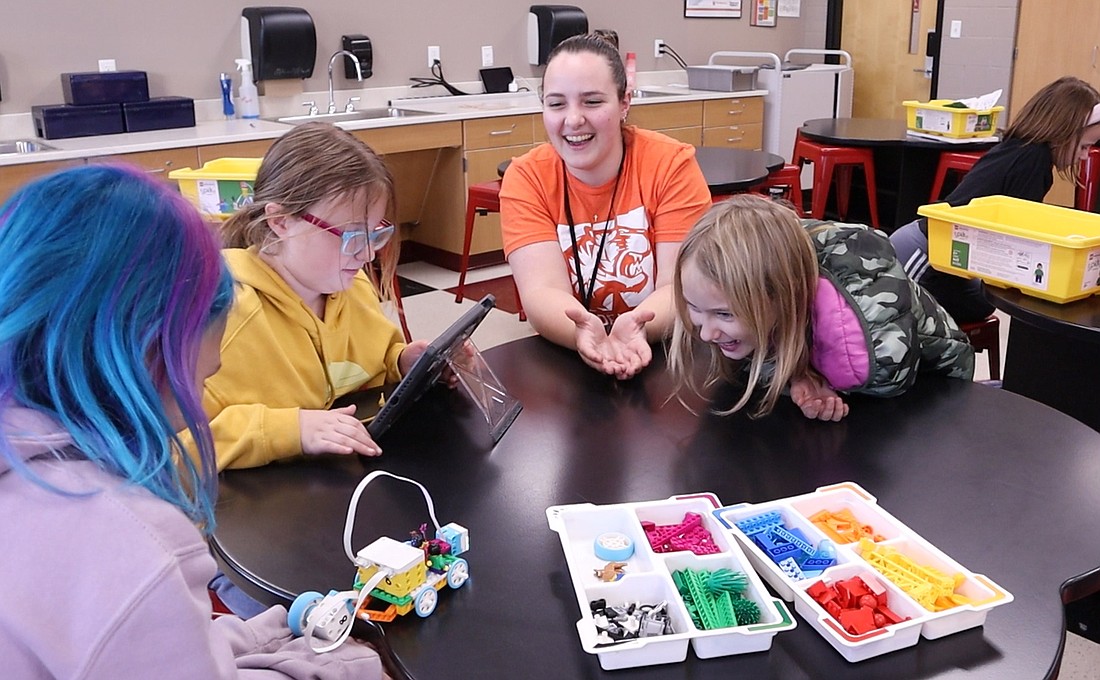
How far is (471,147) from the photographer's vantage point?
4660mm

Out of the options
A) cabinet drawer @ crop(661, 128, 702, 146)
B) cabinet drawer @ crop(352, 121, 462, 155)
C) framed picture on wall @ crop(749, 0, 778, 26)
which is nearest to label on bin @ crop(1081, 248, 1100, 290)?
cabinet drawer @ crop(352, 121, 462, 155)

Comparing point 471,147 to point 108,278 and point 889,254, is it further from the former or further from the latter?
point 108,278

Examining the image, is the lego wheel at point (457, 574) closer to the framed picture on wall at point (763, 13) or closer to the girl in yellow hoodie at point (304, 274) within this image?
the girl in yellow hoodie at point (304, 274)

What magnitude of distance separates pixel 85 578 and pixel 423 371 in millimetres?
646

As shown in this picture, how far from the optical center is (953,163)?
4.37 m

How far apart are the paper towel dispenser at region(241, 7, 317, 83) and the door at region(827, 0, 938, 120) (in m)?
4.32

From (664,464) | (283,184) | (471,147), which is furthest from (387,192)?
(471,147)

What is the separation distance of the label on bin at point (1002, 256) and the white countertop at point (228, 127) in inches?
108

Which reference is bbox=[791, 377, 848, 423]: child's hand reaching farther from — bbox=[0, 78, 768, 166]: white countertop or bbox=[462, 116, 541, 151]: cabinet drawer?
bbox=[462, 116, 541, 151]: cabinet drawer

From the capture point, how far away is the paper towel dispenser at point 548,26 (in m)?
5.38

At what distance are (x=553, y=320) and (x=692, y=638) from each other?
3.19 ft

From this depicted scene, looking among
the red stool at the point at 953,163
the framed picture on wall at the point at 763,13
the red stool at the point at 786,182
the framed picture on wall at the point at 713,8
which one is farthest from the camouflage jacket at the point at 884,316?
the framed picture on wall at the point at 763,13

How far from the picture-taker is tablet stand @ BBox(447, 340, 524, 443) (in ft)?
4.61

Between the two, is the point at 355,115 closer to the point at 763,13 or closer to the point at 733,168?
the point at 733,168
